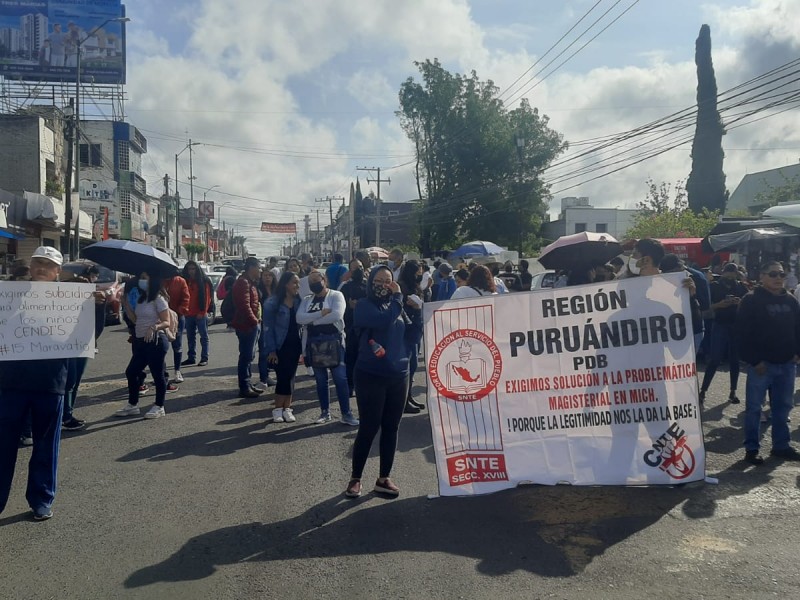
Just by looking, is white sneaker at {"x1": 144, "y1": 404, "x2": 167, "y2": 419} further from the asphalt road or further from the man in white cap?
the man in white cap

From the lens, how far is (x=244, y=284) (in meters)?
10.3

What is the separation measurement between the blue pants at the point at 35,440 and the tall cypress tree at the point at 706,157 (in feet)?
177

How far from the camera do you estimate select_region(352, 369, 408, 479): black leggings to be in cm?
577

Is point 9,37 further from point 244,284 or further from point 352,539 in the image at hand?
point 352,539

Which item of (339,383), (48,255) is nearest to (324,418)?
(339,383)

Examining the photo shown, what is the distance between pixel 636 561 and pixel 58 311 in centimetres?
490

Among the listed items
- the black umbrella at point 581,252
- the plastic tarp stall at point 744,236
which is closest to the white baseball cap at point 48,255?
the black umbrella at point 581,252

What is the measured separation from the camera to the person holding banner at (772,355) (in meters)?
6.79

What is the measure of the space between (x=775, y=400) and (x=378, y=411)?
398 cm

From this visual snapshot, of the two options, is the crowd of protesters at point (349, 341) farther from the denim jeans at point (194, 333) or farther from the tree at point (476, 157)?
the tree at point (476, 157)

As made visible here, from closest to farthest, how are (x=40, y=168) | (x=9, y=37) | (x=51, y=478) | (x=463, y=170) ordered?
1. (x=51, y=478)
2. (x=40, y=168)
3. (x=9, y=37)
4. (x=463, y=170)

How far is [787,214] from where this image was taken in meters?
16.2

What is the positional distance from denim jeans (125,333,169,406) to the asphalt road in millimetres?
1347

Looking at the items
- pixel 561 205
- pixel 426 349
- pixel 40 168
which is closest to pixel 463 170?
pixel 40 168
